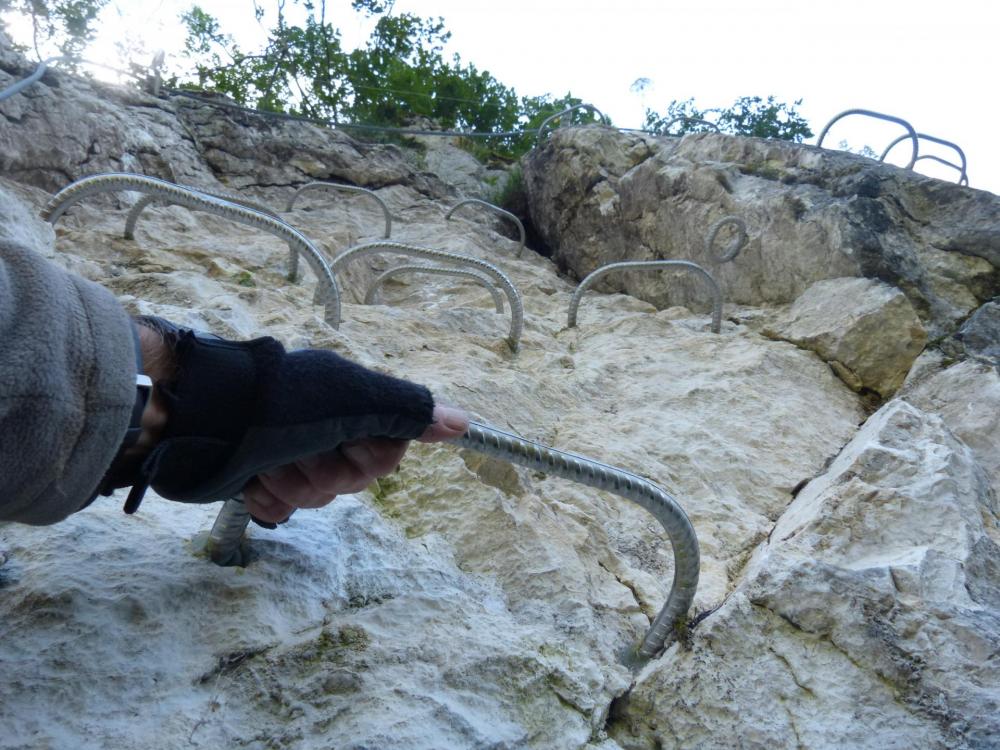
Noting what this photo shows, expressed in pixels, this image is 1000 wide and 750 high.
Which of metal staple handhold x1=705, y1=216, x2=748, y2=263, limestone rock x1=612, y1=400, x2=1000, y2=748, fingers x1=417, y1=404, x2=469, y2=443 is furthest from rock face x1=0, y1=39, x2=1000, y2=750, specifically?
metal staple handhold x1=705, y1=216, x2=748, y2=263

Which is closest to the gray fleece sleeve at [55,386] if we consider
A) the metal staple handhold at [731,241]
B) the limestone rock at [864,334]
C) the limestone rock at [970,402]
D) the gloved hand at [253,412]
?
the gloved hand at [253,412]

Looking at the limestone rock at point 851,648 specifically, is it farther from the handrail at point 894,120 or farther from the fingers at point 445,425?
the handrail at point 894,120

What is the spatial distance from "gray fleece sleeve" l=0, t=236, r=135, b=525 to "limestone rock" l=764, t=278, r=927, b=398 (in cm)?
290

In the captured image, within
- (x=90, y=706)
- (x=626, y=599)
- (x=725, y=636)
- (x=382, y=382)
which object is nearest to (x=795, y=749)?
(x=725, y=636)

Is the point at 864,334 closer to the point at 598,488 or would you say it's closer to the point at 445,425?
the point at 598,488

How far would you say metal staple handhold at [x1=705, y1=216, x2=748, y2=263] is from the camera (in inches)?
148

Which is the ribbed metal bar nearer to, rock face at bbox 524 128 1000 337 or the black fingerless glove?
the black fingerless glove

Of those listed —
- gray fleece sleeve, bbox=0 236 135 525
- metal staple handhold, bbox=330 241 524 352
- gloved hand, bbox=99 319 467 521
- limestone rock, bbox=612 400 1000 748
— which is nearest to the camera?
gray fleece sleeve, bbox=0 236 135 525

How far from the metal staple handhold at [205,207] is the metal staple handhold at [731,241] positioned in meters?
2.17

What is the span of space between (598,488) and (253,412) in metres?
0.58

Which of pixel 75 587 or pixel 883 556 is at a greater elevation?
pixel 883 556

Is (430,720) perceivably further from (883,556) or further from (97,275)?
(97,275)

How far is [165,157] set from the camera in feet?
14.4

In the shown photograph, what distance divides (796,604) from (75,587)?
3.77 ft
